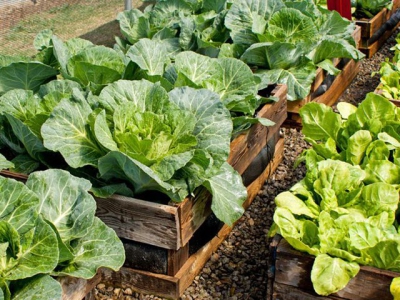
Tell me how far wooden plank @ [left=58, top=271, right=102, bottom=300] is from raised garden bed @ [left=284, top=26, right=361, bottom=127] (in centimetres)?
272

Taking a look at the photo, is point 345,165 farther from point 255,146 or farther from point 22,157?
point 22,157

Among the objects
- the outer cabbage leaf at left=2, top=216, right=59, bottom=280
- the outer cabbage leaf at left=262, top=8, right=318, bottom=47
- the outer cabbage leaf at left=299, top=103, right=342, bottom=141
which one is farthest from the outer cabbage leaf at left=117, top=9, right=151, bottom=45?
the outer cabbage leaf at left=2, top=216, right=59, bottom=280

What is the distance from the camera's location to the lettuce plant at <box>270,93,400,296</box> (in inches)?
101

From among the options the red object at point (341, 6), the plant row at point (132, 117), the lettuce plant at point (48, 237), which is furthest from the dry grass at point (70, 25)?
the lettuce plant at point (48, 237)

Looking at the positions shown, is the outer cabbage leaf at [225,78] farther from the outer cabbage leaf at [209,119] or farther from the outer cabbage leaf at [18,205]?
the outer cabbage leaf at [18,205]

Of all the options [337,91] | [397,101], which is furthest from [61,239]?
[337,91]

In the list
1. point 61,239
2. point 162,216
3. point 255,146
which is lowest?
point 255,146

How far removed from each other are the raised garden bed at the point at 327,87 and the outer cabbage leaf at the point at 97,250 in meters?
2.61

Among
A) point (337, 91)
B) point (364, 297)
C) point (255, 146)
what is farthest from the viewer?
point (337, 91)

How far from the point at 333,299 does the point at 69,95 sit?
1733mm

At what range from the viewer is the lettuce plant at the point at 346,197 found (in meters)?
2.57

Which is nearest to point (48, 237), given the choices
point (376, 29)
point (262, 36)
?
point (262, 36)

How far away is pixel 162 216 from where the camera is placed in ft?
9.38

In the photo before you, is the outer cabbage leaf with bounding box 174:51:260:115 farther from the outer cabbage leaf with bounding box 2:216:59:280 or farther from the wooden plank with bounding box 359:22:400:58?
the wooden plank with bounding box 359:22:400:58
